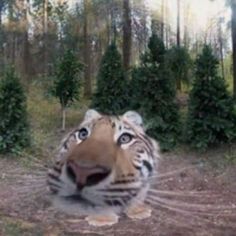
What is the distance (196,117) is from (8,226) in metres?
1.69

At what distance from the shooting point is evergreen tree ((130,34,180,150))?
29.1 inches

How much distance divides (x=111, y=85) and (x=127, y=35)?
0.09 m

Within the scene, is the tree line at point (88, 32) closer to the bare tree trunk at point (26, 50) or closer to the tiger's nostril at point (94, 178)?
the bare tree trunk at point (26, 50)

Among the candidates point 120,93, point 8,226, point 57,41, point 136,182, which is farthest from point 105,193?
point 8,226

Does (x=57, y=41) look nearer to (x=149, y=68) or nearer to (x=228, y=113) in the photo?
(x=149, y=68)

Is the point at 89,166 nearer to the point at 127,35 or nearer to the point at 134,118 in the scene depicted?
the point at 134,118

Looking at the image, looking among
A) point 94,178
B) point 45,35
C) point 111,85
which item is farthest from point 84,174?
point 45,35

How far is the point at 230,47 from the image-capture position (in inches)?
33.3

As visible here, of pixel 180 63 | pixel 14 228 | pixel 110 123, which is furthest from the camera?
pixel 14 228

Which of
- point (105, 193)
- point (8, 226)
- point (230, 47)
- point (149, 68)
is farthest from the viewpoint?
point (8, 226)

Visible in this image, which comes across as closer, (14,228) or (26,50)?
(26,50)

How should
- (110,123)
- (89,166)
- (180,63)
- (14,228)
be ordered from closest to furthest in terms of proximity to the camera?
(89,166)
(110,123)
(180,63)
(14,228)

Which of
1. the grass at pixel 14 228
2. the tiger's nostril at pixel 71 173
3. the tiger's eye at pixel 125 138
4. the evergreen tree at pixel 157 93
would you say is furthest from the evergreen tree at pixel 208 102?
the grass at pixel 14 228

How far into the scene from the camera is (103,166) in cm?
53
